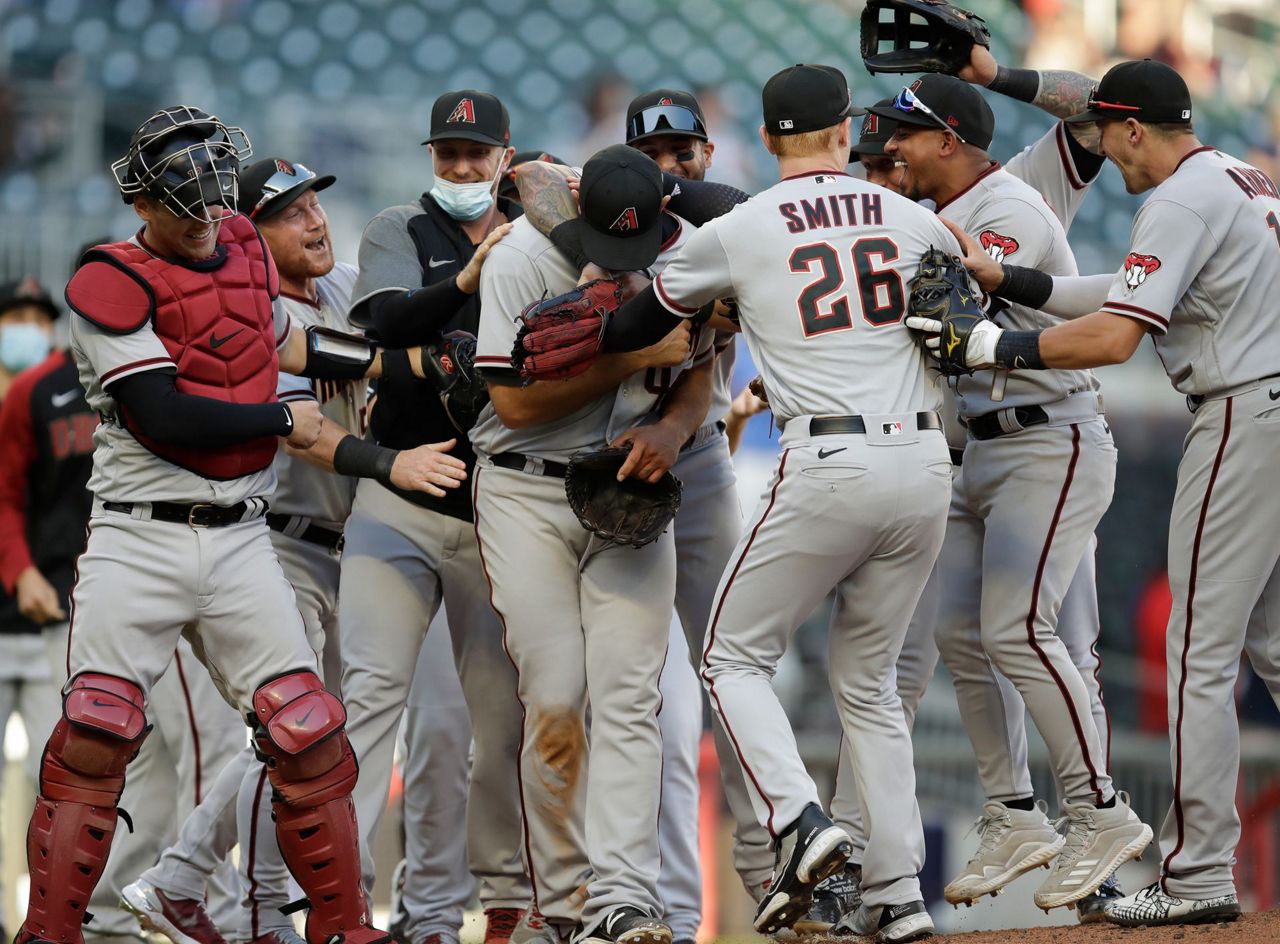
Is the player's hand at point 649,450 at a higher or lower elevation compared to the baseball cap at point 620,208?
lower

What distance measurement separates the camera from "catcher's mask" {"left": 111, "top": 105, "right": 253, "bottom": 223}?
373 centimetres

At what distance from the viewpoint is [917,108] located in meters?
4.28

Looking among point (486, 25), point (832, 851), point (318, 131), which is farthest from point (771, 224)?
point (486, 25)

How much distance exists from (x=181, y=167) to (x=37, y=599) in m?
2.57

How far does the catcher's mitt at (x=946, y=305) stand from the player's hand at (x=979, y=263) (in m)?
0.20

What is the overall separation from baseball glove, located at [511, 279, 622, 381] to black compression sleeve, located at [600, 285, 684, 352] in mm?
33

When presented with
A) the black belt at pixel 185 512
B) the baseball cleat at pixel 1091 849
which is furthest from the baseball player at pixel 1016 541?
the black belt at pixel 185 512

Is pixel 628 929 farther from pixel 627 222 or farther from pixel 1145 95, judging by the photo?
pixel 1145 95

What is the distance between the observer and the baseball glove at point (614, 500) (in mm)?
3828

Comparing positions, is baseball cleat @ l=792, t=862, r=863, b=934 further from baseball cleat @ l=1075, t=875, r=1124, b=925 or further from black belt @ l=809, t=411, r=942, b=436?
black belt @ l=809, t=411, r=942, b=436

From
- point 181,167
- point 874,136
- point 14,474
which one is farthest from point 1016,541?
point 14,474

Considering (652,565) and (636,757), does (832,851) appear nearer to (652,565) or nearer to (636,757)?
(636,757)

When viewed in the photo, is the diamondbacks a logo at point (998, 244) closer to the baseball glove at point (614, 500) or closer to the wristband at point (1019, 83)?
the wristband at point (1019, 83)

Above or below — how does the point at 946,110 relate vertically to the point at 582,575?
above
